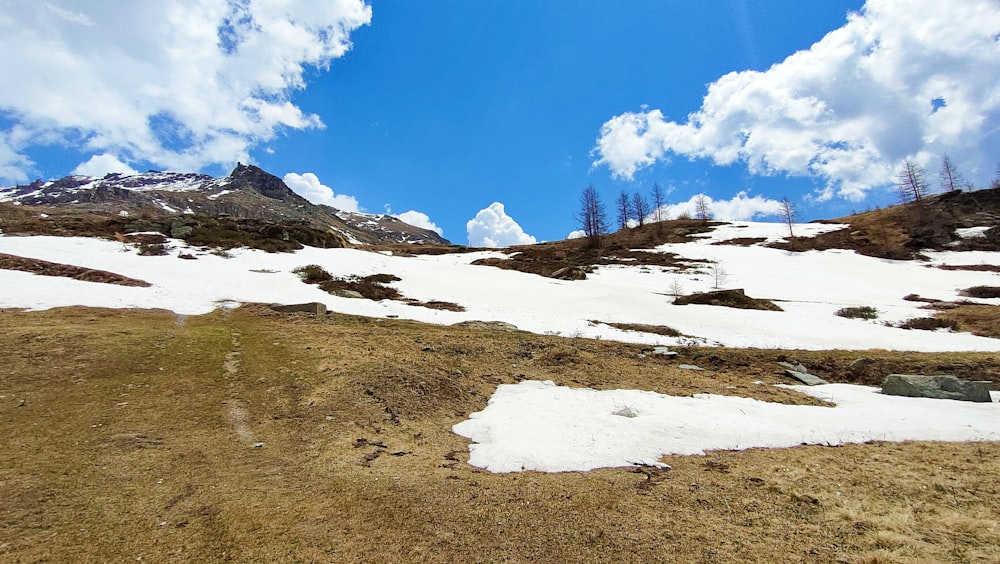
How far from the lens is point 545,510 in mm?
6801

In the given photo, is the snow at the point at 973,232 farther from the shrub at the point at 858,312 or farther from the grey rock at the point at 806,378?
the grey rock at the point at 806,378

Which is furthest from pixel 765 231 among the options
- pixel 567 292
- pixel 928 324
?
pixel 567 292

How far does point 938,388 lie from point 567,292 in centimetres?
2845

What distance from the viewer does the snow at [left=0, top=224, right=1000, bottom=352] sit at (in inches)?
1025

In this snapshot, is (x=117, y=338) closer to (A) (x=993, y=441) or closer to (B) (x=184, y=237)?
(A) (x=993, y=441)

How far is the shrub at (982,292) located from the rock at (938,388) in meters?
38.4

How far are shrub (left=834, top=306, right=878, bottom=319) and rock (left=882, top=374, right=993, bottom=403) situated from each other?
68.8ft

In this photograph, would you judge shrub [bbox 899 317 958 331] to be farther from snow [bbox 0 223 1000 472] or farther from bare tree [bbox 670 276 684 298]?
bare tree [bbox 670 276 684 298]

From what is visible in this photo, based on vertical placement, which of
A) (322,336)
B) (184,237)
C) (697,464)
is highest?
(184,237)

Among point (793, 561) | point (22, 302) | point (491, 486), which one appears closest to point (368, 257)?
point (22, 302)

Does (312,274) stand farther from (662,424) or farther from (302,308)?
(662,424)

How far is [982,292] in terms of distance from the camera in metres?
40.6

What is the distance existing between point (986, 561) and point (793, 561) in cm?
248

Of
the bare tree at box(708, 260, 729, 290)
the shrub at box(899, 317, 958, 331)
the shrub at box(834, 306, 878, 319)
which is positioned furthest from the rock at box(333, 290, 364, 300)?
the shrub at box(899, 317, 958, 331)
